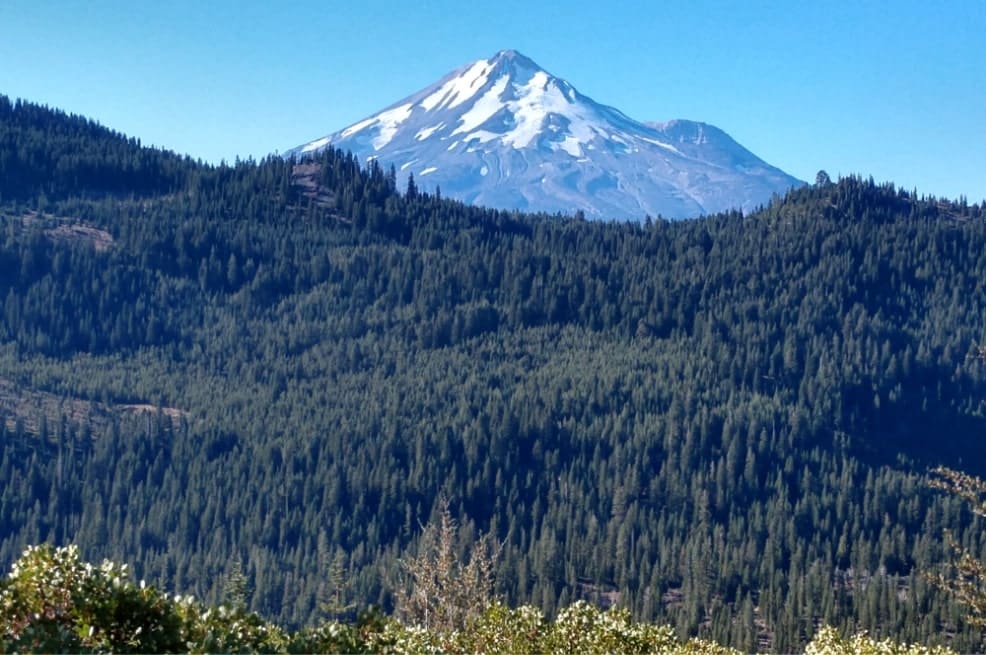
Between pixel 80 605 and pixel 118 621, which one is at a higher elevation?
pixel 80 605

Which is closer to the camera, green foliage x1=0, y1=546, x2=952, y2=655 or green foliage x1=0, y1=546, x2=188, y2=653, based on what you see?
green foliage x1=0, y1=546, x2=952, y2=655

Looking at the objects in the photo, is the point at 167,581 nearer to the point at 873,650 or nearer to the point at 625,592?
the point at 625,592

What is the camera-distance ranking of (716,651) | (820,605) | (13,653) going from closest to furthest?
(13,653) < (716,651) < (820,605)

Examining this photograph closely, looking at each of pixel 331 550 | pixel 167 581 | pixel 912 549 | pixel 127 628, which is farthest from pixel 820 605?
pixel 127 628

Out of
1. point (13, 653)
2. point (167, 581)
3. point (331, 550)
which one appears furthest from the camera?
point (331, 550)

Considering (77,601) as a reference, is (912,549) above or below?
below

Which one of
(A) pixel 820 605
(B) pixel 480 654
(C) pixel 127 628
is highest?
(C) pixel 127 628

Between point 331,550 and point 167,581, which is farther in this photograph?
point 331,550

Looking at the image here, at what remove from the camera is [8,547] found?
586ft

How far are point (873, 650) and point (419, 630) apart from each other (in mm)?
13987

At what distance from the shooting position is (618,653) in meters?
34.7

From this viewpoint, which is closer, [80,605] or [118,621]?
[80,605]

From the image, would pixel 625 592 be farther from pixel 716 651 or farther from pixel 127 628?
pixel 127 628

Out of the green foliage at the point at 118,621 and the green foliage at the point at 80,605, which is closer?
the green foliage at the point at 118,621
